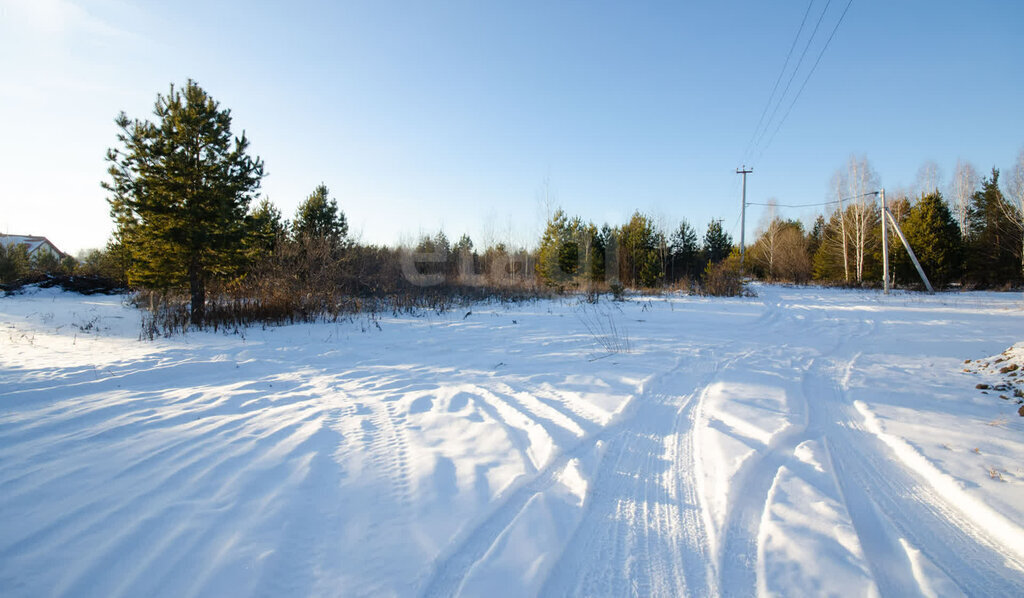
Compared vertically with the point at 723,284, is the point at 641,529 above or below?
below

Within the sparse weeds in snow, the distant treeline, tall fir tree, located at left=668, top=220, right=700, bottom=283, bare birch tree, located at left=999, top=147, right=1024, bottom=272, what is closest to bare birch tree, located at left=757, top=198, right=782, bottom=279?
the distant treeline

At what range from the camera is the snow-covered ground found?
1.66 meters

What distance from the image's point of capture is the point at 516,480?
2.41m

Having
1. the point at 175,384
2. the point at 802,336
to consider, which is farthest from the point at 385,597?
the point at 802,336

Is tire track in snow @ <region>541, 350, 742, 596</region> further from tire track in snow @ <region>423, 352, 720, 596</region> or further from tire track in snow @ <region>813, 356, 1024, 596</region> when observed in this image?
tire track in snow @ <region>813, 356, 1024, 596</region>

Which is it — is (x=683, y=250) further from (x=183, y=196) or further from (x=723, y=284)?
(x=183, y=196)

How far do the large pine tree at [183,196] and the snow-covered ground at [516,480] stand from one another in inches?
249

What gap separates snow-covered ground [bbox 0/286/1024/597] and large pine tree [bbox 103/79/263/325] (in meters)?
6.32

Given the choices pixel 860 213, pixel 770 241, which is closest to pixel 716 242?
pixel 770 241

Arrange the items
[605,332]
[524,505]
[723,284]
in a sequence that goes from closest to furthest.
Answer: [524,505], [605,332], [723,284]

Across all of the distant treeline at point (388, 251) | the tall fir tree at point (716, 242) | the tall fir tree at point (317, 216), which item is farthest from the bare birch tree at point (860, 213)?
the tall fir tree at point (317, 216)

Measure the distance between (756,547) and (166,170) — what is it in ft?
47.8

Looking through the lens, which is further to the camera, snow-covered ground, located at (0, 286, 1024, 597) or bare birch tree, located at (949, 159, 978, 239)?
bare birch tree, located at (949, 159, 978, 239)

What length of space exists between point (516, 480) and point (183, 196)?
1294cm
